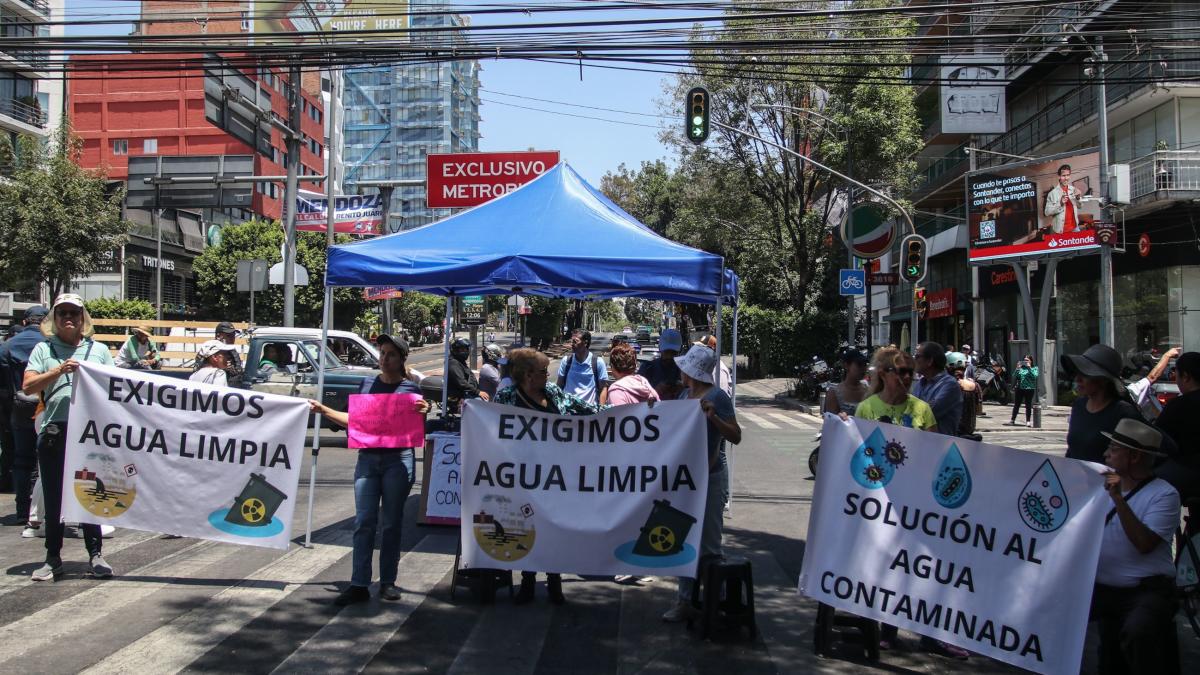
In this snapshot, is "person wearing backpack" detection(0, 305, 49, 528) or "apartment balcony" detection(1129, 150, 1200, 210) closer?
"person wearing backpack" detection(0, 305, 49, 528)

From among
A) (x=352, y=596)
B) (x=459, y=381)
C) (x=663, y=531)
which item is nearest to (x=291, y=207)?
(x=459, y=381)

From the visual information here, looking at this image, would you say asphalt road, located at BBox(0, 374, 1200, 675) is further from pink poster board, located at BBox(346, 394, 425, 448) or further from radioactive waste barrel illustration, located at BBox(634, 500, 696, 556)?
pink poster board, located at BBox(346, 394, 425, 448)

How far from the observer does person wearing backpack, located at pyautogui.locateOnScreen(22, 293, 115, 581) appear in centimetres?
617

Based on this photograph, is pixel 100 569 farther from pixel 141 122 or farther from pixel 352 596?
pixel 141 122

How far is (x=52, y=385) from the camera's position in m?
6.29

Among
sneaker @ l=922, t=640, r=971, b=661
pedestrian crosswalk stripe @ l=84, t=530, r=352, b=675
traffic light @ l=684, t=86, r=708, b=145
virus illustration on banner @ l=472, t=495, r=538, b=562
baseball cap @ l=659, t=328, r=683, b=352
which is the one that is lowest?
sneaker @ l=922, t=640, r=971, b=661

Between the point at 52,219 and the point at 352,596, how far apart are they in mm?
27614

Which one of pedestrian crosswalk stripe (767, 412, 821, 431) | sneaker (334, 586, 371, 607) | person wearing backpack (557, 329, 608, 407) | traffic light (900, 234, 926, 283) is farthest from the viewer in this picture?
traffic light (900, 234, 926, 283)

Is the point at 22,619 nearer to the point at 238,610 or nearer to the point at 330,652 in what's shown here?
the point at 238,610

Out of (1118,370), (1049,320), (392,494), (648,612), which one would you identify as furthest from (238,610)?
(1049,320)

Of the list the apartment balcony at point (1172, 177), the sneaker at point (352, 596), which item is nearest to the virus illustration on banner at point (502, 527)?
the sneaker at point (352, 596)

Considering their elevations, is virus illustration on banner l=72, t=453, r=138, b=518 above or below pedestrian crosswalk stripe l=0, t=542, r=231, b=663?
above

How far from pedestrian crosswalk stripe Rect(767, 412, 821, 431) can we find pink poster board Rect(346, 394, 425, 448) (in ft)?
45.4

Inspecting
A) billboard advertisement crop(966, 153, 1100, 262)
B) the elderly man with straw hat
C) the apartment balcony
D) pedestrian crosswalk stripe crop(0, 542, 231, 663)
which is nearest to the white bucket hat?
pedestrian crosswalk stripe crop(0, 542, 231, 663)
